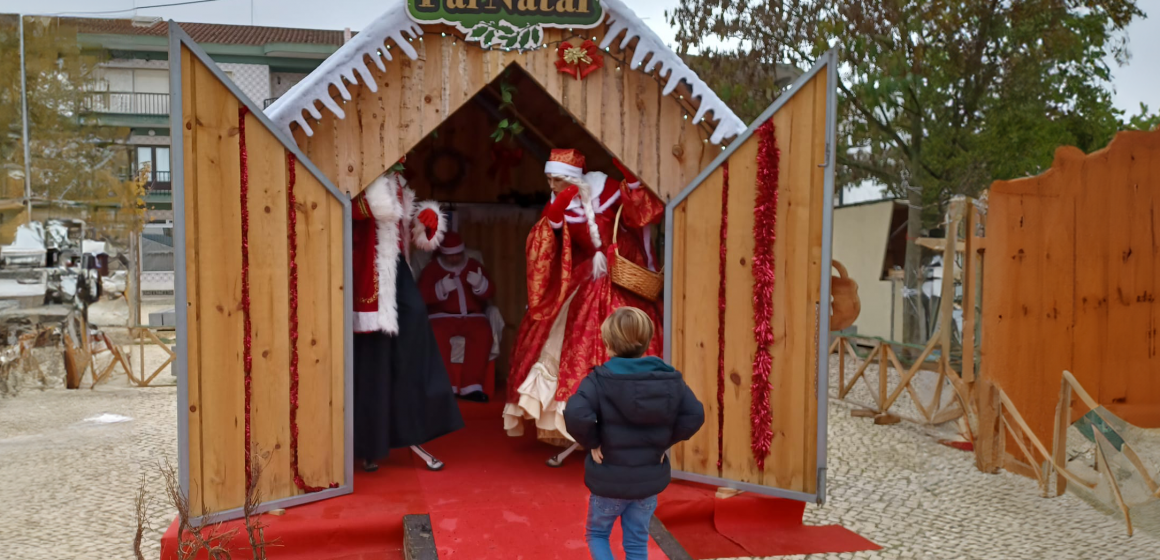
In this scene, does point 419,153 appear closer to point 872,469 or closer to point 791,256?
point 791,256

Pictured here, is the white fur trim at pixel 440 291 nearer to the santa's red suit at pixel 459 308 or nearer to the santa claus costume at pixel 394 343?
the santa's red suit at pixel 459 308

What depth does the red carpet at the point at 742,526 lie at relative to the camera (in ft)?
13.0

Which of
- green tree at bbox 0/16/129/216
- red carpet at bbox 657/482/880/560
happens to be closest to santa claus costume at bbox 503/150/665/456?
red carpet at bbox 657/482/880/560

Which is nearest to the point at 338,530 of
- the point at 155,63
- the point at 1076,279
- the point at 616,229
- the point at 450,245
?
the point at 616,229

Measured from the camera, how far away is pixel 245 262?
366cm

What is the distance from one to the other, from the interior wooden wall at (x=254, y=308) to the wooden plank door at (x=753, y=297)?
1.67m

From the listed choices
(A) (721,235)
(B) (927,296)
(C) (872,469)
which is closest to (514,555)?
(A) (721,235)

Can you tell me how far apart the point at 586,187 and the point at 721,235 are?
79 cm

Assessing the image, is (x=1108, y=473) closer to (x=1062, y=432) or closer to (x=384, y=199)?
(x=1062, y=432)

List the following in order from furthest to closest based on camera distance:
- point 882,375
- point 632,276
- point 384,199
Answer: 1. point 882,375
2. point 632,276
3. point 384,199

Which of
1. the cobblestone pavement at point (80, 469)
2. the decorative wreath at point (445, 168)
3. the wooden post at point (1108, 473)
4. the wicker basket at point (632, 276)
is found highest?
the decorative wreath at point (445, 168)

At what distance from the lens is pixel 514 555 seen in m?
3.49

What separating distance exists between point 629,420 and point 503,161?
3.99m

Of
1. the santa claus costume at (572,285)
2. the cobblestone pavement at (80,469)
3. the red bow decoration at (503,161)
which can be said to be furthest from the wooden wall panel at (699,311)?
the cobblestone pavement at (80,469)
